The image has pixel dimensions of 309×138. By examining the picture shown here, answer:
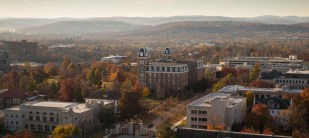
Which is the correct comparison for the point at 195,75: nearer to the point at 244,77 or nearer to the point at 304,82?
the point at 244,77

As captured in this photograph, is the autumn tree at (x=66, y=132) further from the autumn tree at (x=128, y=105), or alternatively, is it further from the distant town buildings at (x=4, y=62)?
the distant town buildings at (x=4, y=62)

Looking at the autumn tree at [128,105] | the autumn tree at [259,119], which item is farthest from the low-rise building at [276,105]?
the autumn tree at [128,105]

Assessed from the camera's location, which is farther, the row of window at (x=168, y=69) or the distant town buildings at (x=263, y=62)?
the distant town buildings at (x=263, y=62)

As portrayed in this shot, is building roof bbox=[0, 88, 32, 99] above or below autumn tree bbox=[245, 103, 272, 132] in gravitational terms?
above

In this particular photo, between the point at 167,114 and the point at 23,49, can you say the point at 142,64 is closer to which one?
the point at 167,114

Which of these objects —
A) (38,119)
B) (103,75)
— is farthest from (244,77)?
(38,119)

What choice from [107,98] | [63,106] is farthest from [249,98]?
[63,106]

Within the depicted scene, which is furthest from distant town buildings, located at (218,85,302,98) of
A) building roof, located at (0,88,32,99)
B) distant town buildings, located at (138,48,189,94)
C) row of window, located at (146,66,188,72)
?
building roof, located at (0,88,32,99)

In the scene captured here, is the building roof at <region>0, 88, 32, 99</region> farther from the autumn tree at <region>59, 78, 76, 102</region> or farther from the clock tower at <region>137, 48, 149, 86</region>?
the clock tower at <region>137, 48, 149, 86</region>
